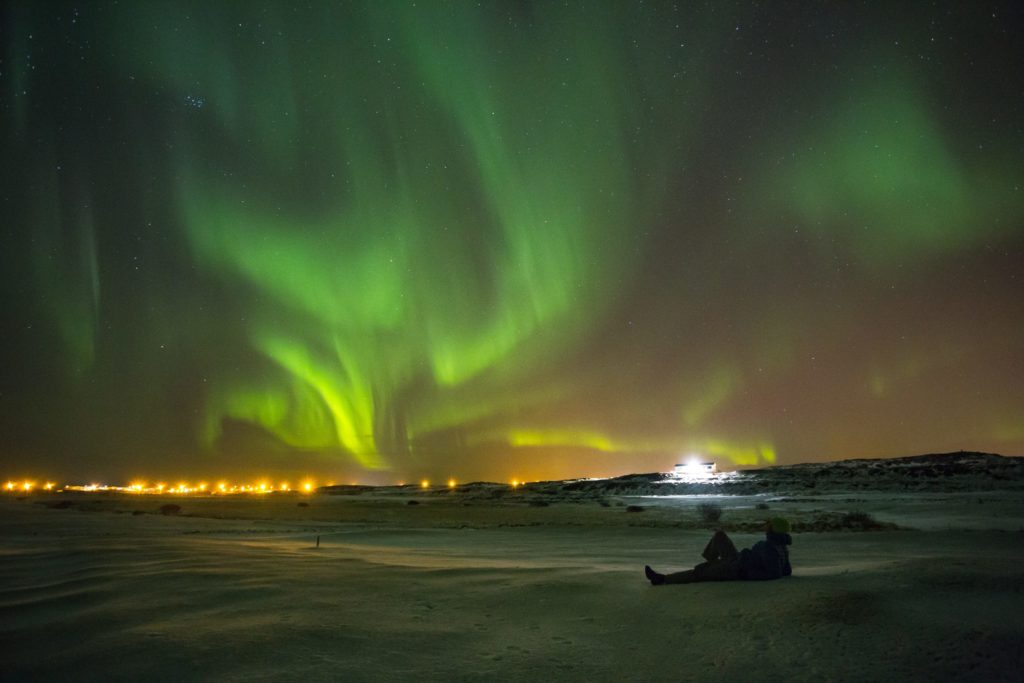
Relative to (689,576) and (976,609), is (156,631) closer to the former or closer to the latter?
(689,576)

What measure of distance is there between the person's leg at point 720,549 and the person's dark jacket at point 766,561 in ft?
0.60

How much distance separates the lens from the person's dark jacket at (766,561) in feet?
32.5

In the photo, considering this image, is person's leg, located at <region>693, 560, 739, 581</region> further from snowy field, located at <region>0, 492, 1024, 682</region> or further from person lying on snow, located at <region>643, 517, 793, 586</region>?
snowy field, located at <region>0, 492, 1024, 682</region>

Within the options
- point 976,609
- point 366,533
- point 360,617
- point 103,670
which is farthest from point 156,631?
point 366,533

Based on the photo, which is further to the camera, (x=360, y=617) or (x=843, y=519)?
(x=843, y=519)

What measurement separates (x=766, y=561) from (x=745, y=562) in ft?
1.07

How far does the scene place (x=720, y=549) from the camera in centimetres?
1015

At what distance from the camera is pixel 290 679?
592cm

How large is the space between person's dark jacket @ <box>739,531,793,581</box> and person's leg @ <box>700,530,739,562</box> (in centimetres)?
18

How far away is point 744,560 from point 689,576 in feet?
3.12

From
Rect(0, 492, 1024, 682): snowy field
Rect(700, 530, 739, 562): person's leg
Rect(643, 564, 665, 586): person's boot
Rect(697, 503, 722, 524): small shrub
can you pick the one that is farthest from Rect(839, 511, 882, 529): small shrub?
Rect(643, 564, 665, 586): person's boot

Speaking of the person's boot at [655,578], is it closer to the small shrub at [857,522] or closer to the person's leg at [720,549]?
the person's leg at [720,549]

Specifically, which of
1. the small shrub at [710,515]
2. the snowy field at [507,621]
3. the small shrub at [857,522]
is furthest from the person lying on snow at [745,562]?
the small shrub at [710,515]

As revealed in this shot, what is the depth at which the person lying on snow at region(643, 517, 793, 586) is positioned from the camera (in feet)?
32.7
